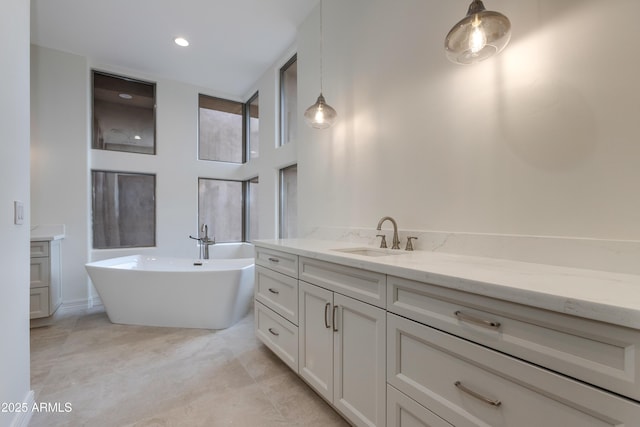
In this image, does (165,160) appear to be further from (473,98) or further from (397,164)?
(473,98)

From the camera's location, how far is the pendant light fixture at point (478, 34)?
44.7 inches

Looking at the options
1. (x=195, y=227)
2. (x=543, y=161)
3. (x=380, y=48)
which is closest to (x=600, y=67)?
(x=543, y=161)

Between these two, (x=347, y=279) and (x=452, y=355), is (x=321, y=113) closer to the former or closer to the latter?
(x=347, y=279)

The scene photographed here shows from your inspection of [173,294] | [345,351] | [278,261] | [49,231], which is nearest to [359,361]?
[345,351]

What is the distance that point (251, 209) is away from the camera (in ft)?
15.3

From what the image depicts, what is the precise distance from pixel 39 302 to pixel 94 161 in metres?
1.83

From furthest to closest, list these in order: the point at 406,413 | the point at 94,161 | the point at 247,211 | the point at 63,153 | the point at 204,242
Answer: the point at 247,211 < the point at 204,242 < the point at 94,161 < the point at 63,153 < the point at 406,413

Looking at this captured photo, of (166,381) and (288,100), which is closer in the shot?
(166,381)

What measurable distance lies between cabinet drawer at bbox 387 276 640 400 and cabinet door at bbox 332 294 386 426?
0.29 meters

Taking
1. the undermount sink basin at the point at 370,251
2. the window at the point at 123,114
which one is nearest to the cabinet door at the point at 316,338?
the undermount sink basin at the point at 370,251

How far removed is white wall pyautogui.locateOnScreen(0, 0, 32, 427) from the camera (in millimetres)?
1249

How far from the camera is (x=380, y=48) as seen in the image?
2037mm

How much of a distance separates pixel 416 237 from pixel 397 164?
1.72 ft

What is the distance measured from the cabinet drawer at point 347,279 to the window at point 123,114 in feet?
11.9
